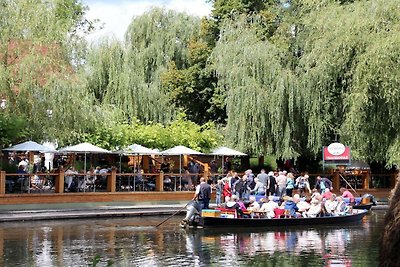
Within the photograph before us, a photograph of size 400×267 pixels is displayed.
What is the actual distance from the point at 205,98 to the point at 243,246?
2482 cm

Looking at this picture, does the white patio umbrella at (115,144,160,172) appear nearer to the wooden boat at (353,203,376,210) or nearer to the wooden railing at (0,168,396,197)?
the wooden railing at (0,168,396,197)

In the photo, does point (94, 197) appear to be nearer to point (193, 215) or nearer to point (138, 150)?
point (138, 150)

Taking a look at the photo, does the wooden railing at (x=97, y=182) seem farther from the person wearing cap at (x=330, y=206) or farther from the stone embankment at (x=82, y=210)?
the person wearing cap at (x=330, y=206)

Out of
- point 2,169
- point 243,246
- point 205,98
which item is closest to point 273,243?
point 243,246

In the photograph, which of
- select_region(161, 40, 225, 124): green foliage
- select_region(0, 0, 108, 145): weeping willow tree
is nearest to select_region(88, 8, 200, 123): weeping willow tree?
select_region(161, 40, 225, 124): green foliage

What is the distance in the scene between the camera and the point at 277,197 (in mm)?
29734

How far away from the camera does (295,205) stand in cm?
2647

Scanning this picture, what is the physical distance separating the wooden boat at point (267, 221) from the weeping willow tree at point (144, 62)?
1718 centimetres

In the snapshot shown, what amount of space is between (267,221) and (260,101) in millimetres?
11378

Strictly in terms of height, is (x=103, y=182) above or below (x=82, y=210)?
above

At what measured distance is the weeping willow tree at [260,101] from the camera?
3528 centimetres

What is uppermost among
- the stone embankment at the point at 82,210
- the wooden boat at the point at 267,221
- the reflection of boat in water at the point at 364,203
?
the reflection of boat in water at the point at 364,203

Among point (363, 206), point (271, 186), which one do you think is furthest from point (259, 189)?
point (363, 206)

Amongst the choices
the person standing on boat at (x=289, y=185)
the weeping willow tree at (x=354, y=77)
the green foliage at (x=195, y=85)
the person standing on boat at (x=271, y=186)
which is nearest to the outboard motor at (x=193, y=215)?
the person standing on boat at (x=271, y=186)
